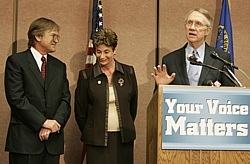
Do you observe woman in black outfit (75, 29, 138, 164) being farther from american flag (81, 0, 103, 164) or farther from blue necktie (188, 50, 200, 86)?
american flag (81, 0, 103, 164)

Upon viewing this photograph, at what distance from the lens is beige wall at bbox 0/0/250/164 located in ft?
17.1

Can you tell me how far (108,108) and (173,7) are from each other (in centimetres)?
180

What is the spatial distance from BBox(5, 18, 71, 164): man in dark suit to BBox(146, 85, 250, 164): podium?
4.03 ft

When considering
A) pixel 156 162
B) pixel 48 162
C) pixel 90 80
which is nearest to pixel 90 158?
pixel 48 162

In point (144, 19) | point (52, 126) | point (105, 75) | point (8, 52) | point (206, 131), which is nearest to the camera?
point (206, 131)

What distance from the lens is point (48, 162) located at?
411 cm

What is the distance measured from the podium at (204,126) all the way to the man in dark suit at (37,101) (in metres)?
1.23

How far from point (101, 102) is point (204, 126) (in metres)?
1.28

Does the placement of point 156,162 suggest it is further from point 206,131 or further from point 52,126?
point 52,126

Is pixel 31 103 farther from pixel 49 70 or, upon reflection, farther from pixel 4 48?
pixel 4 48

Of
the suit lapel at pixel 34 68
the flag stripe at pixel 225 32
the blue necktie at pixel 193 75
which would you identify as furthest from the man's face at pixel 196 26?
the suit lapel at pixel 34 68

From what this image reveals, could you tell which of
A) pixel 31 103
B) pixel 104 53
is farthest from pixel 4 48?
pixel 104 53

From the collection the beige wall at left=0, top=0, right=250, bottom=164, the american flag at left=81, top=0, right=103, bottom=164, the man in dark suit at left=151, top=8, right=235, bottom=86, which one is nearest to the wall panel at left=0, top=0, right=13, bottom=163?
the beige wall at left=0, top=0, right=250, bottom=164

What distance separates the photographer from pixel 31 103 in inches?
162
